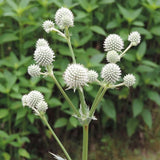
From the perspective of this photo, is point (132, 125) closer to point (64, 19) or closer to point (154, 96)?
point (154, 96)

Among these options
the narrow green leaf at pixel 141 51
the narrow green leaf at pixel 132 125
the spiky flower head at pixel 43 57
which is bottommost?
the narrow green leaf at pixel 132 125

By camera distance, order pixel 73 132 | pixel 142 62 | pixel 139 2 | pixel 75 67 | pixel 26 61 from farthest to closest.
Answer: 1. pixel 73 132
2. pixel 139 2
3. pixel 142 62
4. pixel 26 61
5. pixel 75 67

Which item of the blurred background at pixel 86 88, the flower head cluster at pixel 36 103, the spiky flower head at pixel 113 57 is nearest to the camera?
the spiky flower head at pixel 113 57

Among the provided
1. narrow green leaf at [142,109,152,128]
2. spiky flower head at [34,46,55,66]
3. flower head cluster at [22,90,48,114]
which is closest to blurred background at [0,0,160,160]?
narrow green leaf at [142,109,152,128]

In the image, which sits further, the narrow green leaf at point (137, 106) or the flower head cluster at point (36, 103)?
the narrow green leaf at point (137, 106)

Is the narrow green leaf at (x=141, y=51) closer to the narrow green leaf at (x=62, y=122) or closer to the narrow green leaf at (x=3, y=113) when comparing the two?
the narrow green leaf at (x=62, y=122)

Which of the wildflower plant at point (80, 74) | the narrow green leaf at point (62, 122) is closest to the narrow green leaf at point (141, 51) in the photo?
the narrow green leaf at point (62, 122)

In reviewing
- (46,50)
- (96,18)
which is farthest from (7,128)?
(46,50)

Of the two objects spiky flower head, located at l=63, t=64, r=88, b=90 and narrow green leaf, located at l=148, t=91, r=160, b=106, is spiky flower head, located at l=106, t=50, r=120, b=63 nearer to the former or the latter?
spiky flower head, located at l=63, t=64, r=88, b=90

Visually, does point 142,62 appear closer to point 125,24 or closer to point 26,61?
point 125,24
